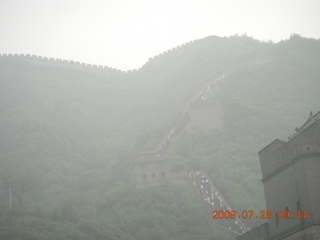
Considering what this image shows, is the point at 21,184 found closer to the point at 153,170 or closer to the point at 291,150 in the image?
the point at 153,170

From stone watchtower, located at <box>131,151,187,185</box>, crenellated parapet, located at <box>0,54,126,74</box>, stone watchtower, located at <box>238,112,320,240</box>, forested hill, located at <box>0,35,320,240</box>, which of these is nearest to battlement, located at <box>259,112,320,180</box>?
stone watchtower, located at <box>238,112,320,240</box>

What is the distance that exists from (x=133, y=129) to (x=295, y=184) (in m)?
57.1

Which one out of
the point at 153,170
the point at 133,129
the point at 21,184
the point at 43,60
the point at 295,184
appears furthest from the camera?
the point at 43,60

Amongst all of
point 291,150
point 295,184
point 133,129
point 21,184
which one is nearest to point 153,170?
point 21,184

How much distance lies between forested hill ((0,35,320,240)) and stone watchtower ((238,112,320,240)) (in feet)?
59.7

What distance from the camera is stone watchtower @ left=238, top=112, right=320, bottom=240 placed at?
84.3 feet

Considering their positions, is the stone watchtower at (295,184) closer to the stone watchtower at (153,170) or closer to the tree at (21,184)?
the stone watchtower at (153,170)

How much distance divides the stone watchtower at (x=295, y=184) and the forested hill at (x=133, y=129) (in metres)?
18.2

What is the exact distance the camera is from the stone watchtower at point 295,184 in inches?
1012

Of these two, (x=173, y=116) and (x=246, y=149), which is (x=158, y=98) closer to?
(x=173, y=116)

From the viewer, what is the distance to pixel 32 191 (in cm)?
6059

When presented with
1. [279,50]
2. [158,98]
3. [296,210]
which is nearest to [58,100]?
[158,98]

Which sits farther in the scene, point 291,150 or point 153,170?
point 153,170

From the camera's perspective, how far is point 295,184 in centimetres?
2683
